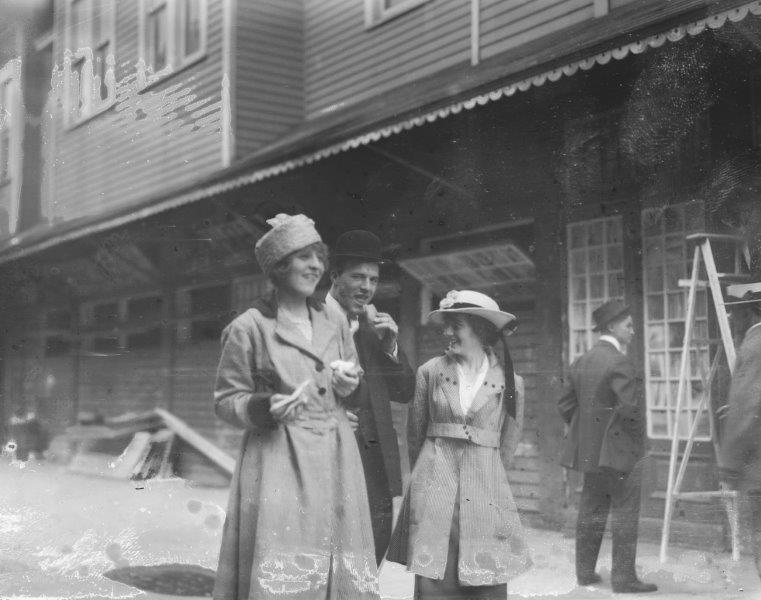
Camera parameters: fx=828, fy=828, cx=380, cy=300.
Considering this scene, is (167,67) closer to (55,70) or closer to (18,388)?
(55,70)

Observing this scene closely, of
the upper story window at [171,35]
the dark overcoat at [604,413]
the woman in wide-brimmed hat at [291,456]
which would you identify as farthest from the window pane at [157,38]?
the dark overcoat at [604,413]

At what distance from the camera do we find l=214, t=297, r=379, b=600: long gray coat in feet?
9.98

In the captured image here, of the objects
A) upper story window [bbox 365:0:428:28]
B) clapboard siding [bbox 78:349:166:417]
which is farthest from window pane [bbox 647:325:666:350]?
upper story window [bbox 365:0:428:28]

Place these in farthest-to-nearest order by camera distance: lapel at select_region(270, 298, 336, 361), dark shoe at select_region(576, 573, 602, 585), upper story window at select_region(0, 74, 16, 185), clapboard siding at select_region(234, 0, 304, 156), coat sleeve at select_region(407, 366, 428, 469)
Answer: clapboard siding at select_region(234, 0, 304, 156)
upper story window at select_region(0, 74, 16, 185)
dark shoe at select_region(576, 573, 602, 585)
coat sleeve at select_region(407, 366, 428, 469)
lapel at select_region(270, 298, 336, 361)

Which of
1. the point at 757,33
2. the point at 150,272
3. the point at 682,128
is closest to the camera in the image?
the point at 757,33

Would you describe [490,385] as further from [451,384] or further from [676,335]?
[676,335]

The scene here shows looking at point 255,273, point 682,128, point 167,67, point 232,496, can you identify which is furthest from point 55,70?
point 682,128

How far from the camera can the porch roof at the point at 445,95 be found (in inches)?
154

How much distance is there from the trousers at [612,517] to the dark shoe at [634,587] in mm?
73

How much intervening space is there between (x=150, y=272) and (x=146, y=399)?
0.74 metres

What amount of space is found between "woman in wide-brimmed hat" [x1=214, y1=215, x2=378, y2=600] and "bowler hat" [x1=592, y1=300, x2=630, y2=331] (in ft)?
6.09

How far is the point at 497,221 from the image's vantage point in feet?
15.7

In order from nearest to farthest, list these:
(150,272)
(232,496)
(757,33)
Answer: (232,496)
(757,33)
(150,272)

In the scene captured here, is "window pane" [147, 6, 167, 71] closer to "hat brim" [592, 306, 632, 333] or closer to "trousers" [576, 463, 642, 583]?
"hat brim" [592, 306, 632, 333]
